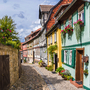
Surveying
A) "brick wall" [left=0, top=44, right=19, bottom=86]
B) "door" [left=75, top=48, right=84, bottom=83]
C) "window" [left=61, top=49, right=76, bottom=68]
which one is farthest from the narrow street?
"window" [left=61, top=49, right=76, bottom=68]

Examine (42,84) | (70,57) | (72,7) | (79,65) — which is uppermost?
(72,7)

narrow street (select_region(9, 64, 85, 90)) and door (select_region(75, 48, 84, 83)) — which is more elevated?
door (select_region(75, 48, 84, 83))

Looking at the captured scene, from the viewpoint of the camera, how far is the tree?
1253 centimetres

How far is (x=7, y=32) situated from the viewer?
12875mm

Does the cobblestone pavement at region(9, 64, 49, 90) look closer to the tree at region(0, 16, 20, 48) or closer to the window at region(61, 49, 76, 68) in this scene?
the window at region(61, 49, 76, 68)

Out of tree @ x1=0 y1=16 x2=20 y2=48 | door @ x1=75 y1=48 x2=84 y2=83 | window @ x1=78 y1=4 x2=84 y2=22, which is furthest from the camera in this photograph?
tree @ x1=0 y1=16 x2=20 y2=48

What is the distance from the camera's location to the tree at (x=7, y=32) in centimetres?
1253

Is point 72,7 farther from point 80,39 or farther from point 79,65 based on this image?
point 79,65

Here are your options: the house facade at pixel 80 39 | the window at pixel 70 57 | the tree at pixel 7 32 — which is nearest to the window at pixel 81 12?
the house facade at pixel 80 39

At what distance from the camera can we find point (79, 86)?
6867mm

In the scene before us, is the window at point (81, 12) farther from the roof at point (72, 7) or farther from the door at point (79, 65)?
the door at point (79, 65)

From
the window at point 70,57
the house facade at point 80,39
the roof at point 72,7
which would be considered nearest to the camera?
the house facade at point 80,39

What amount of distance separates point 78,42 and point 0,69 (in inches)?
186

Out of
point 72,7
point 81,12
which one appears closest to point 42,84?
point 81,12
